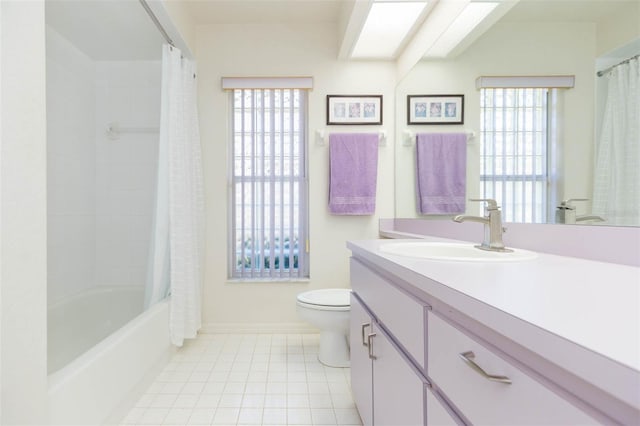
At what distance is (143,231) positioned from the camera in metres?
2.50

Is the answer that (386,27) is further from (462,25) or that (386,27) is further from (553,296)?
(553,296)

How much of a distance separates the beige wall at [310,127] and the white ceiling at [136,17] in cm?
10

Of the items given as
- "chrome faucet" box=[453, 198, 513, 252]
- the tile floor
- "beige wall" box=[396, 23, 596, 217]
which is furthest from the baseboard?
"chrome faucet" box=[453, 198, 513, 252]

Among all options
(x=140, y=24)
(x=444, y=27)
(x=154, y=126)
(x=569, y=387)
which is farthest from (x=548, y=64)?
(x=154, y=126)

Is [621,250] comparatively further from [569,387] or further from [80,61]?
[80,61]

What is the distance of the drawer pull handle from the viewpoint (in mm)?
448

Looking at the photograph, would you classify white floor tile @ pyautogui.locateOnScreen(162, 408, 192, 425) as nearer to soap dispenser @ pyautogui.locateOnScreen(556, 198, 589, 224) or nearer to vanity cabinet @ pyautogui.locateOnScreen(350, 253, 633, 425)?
vanity cabinet @ pyautogui.locateOnScreen(350, 253, 633, 425)

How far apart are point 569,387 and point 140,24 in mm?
2643

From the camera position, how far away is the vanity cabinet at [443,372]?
39 centimetres

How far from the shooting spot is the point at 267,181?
2486 millimetres

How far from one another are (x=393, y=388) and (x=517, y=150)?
100 centimetres
